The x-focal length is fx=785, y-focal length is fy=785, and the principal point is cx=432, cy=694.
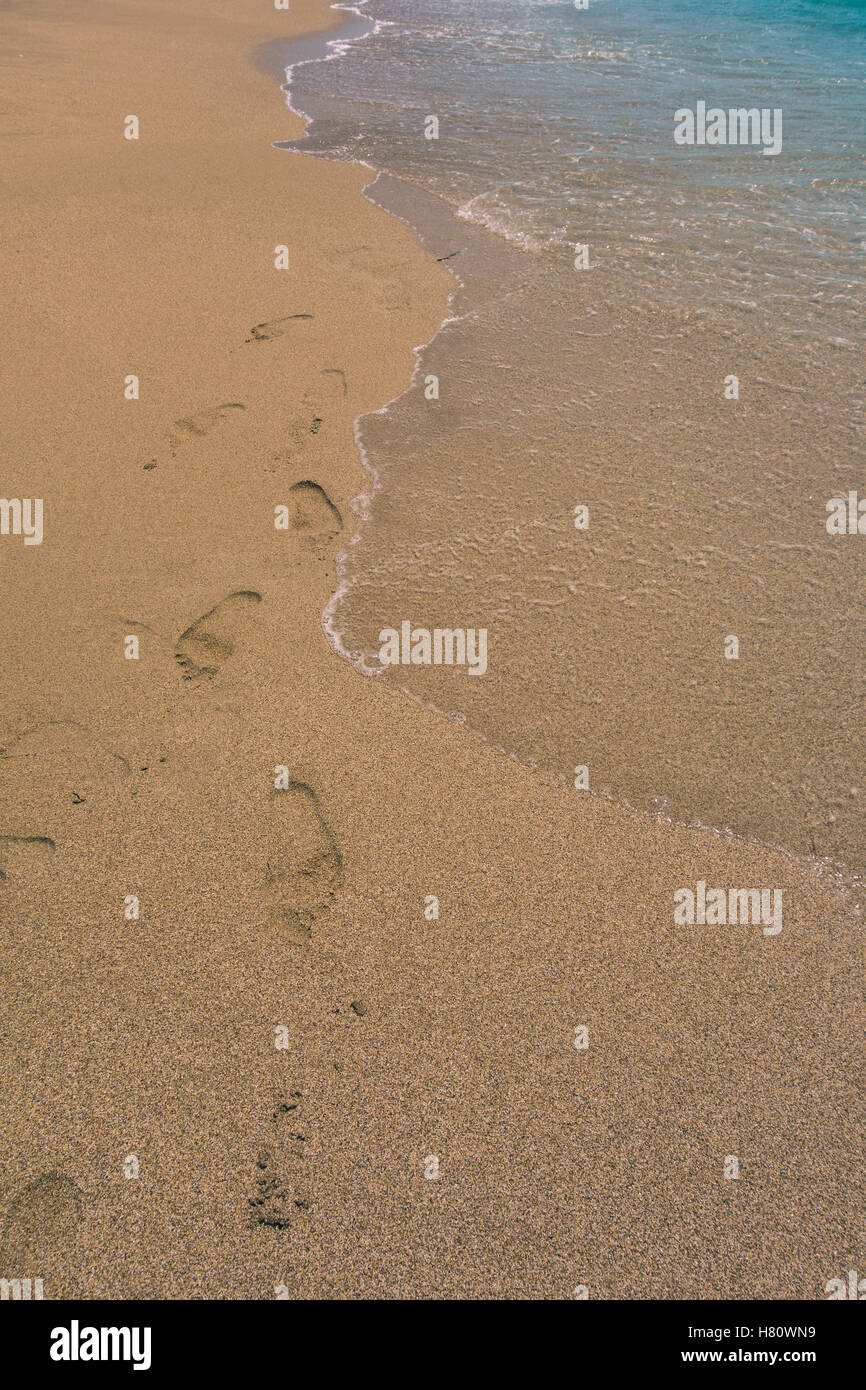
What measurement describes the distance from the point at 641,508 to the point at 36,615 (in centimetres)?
Result: 297

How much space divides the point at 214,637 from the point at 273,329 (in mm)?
2930

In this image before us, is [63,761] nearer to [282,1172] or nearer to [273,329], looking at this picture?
[282,1172]

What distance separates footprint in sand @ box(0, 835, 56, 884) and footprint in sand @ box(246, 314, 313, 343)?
375cm

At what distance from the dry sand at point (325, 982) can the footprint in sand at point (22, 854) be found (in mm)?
10

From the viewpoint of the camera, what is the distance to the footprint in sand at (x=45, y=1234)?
75.3 inches

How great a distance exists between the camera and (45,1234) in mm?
1963

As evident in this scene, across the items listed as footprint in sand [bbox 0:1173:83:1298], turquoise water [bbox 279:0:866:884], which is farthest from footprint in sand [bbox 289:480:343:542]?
footprint in sand [bbox 0:1173:83:1298]

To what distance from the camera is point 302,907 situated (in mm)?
2562

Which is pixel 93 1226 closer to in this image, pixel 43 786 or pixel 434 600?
pixel 43 786

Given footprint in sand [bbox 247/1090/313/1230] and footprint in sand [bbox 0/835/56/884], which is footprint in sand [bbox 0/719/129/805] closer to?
footprint in sand [bbox 0/835/56/884]

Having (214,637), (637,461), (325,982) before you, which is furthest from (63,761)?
(637,461)

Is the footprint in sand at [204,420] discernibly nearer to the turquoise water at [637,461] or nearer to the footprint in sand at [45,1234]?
the turquoise water at [637,461]

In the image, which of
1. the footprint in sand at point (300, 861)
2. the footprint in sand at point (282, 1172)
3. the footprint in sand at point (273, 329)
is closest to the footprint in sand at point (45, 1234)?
the footprint in sand at point (282, 1172)

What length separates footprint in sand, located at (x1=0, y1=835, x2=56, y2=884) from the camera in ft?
8.66
